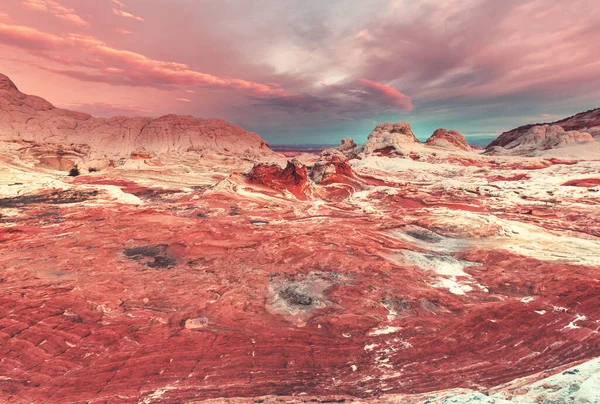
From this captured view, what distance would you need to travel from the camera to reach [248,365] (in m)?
6.00

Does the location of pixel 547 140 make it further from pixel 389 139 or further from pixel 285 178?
pixel 285 178

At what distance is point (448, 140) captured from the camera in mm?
77000

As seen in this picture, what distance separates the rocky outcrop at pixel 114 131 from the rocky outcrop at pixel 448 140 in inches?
1927

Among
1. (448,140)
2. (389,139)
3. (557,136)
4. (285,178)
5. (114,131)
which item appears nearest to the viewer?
(285,178)

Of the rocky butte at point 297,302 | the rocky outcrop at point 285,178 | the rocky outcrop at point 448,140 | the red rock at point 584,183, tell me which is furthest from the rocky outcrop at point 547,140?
the rocky outcrop at point 285,178

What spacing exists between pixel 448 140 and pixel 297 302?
81.7 meters

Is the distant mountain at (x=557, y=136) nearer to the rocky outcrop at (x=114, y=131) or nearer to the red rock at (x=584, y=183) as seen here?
the red rock at (x=584, y=183)

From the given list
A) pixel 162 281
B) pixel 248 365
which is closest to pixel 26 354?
pixel 162 281

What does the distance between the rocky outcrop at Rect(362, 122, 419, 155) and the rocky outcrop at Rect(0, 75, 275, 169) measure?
106 ft

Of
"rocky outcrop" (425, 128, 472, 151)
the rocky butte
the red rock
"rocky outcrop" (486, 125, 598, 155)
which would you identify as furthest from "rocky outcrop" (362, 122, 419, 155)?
the rocky butte

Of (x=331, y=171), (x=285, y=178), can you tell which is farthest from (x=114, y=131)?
(x=331, y=171)

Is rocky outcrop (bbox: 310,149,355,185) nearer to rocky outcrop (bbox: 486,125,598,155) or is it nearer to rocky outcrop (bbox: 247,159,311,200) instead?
rocky outcrop (bbox: 247,159,311,200)

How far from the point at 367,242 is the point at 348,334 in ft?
22.2

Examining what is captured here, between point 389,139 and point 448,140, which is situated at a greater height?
point 448,140
